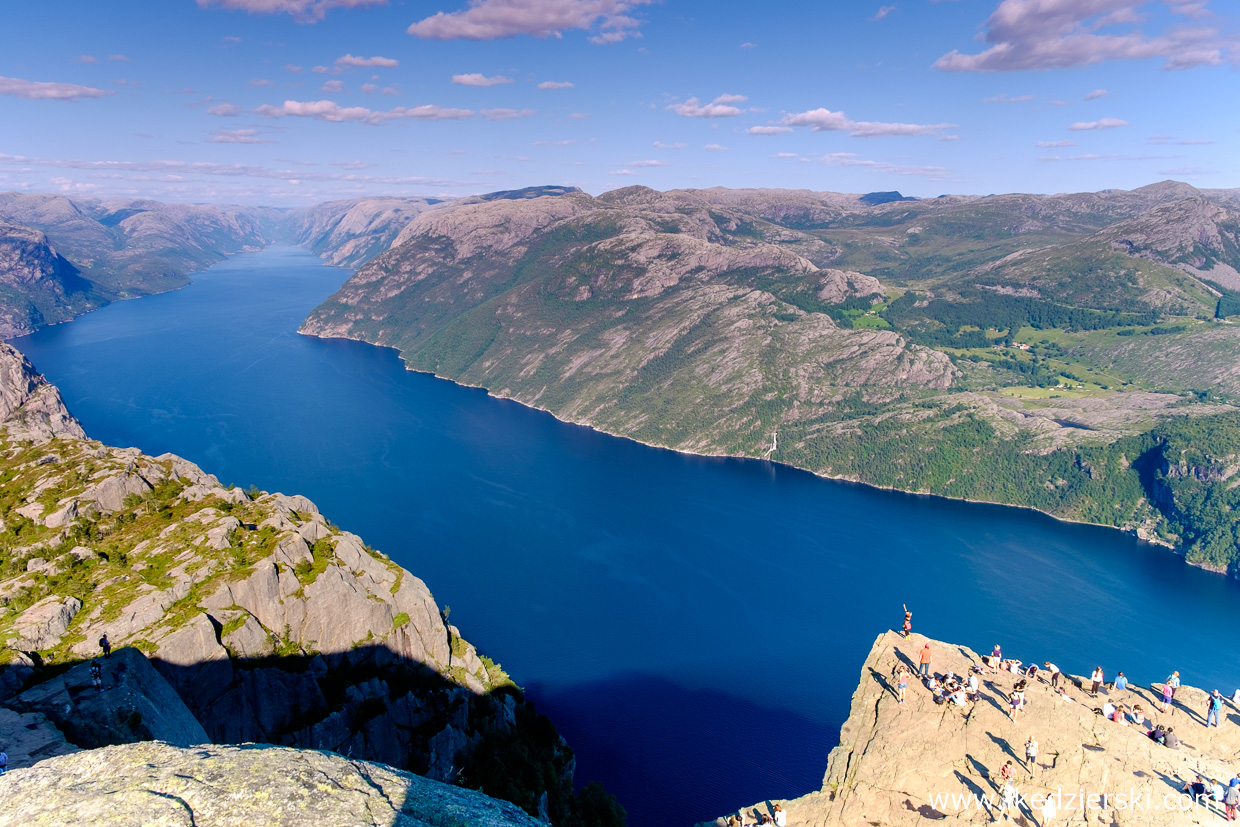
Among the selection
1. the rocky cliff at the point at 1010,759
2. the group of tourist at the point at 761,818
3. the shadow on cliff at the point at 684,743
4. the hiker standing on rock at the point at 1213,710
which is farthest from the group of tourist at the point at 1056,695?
the shadow on cliff at the point at 684,743

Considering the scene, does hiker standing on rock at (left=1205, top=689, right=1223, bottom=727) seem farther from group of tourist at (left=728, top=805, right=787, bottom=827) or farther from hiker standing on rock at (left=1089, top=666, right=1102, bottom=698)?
group of tourist at (left=728, top=805, right=787, bottom=827)

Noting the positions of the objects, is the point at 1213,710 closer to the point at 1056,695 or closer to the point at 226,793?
the point at 1056,695

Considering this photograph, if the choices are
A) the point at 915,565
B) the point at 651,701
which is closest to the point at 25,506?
the point at 651,701

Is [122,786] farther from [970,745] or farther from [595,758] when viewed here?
[595,758]

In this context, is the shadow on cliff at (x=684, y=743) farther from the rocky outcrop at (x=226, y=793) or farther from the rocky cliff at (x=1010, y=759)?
the rocky outcrop at (x=226, y=793)

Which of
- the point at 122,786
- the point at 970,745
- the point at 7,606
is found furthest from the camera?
the point at 7,606
